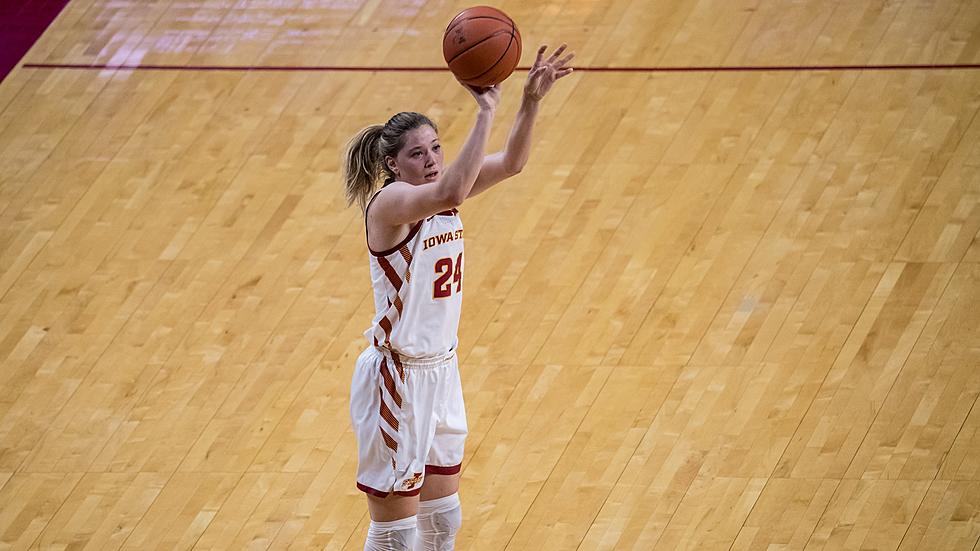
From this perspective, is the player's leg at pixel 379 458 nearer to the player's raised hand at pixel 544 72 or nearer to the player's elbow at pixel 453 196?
the player's elbow at pixel 453 196

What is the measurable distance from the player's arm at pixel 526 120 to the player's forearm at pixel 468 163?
7.4 inches

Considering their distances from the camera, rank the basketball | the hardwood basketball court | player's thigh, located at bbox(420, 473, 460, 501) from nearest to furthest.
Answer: the basketball
player's thigh, located at bbox(420, 473, 460, 501)
the hardwood basketball court

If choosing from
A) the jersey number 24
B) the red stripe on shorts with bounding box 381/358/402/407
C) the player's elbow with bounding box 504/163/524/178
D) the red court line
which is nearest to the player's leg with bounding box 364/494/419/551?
the red stripe on shorts with bounding box 381/358/402/407

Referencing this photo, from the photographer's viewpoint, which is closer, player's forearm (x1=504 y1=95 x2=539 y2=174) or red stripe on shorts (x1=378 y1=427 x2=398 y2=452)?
player's forearm (x1=504 y1=95 x2=539 y2=174)

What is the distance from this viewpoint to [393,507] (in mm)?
3867

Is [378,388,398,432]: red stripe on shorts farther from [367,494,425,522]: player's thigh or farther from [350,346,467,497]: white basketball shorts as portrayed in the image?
[367,494,425,522]: player's thigh

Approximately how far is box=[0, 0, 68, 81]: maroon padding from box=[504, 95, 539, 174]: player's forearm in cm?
382

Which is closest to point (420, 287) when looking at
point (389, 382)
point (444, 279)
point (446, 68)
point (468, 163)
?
point (444, 279)

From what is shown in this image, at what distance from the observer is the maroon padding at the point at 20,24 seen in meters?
6.82

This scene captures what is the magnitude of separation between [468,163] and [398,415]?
826mm

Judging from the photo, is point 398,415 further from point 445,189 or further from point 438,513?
point 445,189

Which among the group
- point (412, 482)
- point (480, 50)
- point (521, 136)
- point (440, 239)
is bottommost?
point (412, 482)

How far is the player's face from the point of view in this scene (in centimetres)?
Result: 377

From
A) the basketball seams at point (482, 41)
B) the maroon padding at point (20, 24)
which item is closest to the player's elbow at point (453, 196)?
the basketball seams at point (482, 41)
